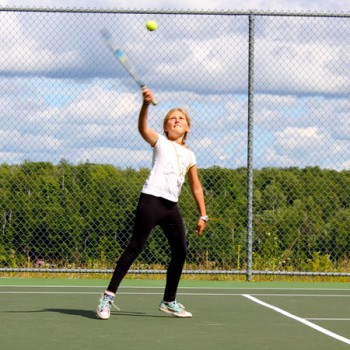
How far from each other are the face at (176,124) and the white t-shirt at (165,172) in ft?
0.42

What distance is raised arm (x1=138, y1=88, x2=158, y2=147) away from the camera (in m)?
6.28

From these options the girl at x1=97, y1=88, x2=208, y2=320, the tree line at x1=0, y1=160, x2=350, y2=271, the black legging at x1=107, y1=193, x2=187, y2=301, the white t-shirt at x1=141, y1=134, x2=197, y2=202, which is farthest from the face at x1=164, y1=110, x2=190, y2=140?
the tree line at x1=0, y1=160, x2=350, y2=271

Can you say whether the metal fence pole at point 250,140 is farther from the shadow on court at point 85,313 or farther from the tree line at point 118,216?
the shadow on court at point 85,313

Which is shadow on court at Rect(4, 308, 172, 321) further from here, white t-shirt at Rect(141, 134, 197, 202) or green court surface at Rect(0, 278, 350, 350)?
white t-shirt at Rect(141, 134, 197, 202)

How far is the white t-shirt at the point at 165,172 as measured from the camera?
670cm

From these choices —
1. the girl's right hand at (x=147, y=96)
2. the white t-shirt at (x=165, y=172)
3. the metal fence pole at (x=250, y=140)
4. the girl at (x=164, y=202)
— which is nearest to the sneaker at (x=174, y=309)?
the girl at (x=164, y=202)

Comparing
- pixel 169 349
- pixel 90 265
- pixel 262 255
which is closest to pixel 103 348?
pixel 169 349

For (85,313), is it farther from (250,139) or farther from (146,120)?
(250,139)

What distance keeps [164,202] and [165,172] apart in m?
0.24

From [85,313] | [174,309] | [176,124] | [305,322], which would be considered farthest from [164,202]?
[305,322]

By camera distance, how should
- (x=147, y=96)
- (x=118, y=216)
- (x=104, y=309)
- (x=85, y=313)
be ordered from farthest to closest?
(x=118, y=216), (x=85, y=313), (x=104, y=309), (x=147, y=96)

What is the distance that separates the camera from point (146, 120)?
21.2ft

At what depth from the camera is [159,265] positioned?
37.7 feet

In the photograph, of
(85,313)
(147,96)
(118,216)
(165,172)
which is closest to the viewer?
(147,96)
